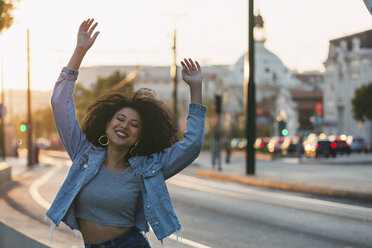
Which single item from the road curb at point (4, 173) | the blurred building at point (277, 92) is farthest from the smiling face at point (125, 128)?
the blurred building at point (277, 92)

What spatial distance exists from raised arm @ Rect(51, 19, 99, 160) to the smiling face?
0.66ft

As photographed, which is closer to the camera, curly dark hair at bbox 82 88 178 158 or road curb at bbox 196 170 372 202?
curly dark hair at bbox 82 88 178 158

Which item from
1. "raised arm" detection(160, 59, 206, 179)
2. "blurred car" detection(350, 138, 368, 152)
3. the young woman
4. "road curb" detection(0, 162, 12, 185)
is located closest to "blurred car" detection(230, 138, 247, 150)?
"blurred car" detection(350, 138, 368, 152)

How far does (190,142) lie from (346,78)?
81232 millimetres

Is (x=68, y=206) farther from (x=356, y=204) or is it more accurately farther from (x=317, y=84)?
(x=317, y=84)

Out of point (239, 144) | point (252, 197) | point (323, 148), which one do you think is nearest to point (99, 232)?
point (252, 197)

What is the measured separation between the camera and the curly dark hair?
4.07m

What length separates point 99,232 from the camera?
3807 millimetres

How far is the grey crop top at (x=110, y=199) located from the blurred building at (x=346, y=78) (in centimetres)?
7352

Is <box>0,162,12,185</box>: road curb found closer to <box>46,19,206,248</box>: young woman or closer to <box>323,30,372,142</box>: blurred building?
<box>46,19,206,248</box>: young woman

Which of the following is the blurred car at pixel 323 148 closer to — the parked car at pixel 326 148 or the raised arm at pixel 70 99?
the parked car at pixel 326 148

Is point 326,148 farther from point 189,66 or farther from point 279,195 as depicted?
point 189,66

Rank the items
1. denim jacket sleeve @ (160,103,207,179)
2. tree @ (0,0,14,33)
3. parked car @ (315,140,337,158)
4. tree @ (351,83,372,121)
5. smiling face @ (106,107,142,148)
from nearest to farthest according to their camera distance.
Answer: denim jacket sleeve @ (160,103,207,179), smiling face @ (106,107,142,148), tree @ (0,0,14,33), parked car @ (315,140,337,158), tree @ (351,83,372,121)

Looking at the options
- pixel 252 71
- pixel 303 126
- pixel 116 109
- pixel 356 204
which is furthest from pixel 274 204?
pixel 303 126
